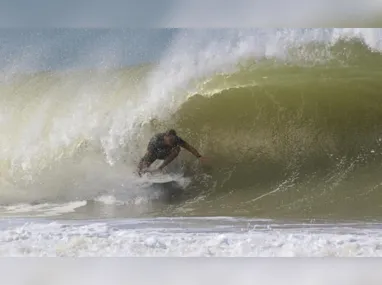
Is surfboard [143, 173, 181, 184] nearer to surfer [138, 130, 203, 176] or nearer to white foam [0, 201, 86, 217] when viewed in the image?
A: surfer [138, 130, 203, 176]

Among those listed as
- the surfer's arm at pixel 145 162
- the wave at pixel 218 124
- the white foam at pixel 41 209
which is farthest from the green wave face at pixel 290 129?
the white foam at pixel 41 209

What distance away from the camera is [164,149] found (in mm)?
2311

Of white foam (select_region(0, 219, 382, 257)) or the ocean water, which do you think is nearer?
white foam (select_region(0, 219, 382, 257))

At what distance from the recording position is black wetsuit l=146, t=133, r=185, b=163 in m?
2.30

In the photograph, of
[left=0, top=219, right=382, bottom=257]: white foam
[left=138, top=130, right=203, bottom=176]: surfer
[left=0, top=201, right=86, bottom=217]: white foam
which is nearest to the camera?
[left=0, top=219, right=382, bottom=257]: white foam

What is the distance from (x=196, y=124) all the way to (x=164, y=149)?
19 cm

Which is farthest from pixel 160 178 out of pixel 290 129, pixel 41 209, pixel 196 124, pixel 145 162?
pixel 290 129

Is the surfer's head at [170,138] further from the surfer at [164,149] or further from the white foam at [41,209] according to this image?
the white foam at [41,209]

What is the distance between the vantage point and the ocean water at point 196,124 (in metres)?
2.23

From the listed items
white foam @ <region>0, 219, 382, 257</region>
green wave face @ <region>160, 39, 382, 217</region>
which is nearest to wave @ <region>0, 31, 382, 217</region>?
green wave face @ <region>160, 39, 382, 217</region>

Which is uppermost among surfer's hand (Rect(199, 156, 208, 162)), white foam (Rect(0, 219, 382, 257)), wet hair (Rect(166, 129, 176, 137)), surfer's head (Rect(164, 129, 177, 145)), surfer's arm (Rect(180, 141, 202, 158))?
wet hair (Rect(166, 129, 176, 137))

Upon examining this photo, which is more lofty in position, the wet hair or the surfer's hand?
the wet hair

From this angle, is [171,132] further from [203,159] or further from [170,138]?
[203,159]

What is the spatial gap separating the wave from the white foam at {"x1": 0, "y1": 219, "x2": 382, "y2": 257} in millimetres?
196
